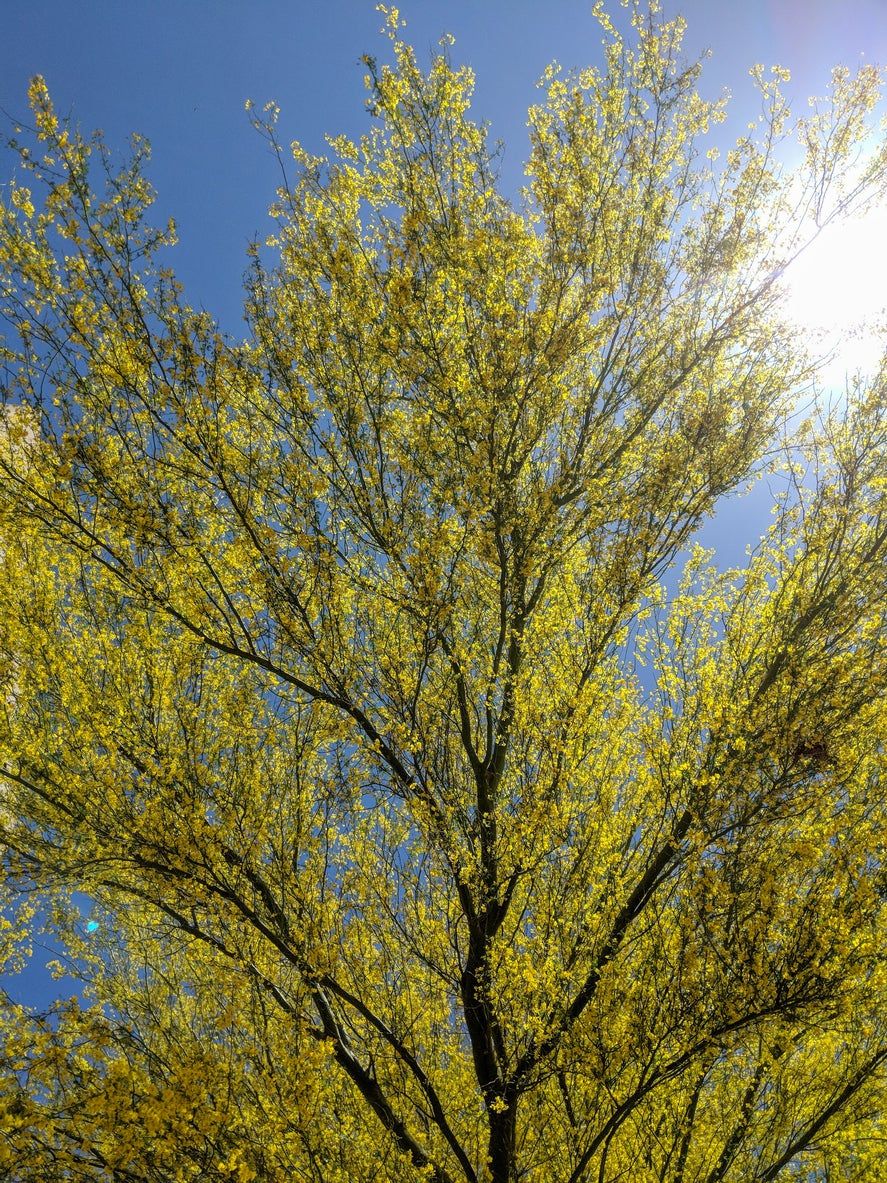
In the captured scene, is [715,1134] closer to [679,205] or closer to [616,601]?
[616,601]

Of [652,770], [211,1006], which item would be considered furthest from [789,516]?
[211,1006]

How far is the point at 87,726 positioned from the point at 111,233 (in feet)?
9.29

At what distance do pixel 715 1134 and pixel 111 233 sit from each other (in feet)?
22.3

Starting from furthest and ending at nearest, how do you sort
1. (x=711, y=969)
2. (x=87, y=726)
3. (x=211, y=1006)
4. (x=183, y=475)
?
(x=211, y=1006)
(x=87, y=726)
(x=183, y=475)
(x=711, y=969)

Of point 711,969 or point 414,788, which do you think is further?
point 414,788

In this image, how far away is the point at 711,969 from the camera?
369 cm

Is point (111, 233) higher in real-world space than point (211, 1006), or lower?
higher

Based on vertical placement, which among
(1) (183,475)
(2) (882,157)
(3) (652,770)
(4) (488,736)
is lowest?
(3) (652,770)

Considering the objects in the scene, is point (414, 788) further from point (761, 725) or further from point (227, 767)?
point (761, 725)

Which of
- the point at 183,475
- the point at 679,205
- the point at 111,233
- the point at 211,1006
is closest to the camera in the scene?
the point at 111,233

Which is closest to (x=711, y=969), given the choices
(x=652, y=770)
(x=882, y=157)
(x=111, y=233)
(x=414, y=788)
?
(x=652, y=770)

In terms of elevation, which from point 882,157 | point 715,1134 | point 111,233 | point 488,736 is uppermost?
point 882,157

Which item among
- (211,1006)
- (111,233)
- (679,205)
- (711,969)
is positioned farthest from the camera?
(679,205)

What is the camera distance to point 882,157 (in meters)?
5.00
